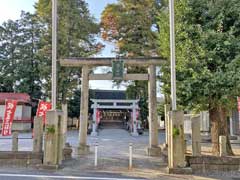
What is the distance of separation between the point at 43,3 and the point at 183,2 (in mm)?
25779

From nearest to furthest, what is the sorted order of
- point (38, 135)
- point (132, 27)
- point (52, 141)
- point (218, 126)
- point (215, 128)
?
point (52, 141) → point (38, 135) → point (218, 126) → point (215, 128) → point (132, 27)

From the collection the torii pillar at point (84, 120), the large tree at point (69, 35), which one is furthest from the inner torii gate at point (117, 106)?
the torii pillar at point (84, 120)

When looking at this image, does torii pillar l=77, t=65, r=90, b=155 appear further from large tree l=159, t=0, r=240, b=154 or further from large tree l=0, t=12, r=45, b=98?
large tree l=0, t=12, r=45, b=98

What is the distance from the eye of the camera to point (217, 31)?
38.2 ft

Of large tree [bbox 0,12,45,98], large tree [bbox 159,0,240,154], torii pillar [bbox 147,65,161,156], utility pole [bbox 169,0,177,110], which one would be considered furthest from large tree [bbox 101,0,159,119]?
utility pole [bbox 169,0,177,110]

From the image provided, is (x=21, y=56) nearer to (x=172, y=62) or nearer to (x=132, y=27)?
(x=132, y=27)

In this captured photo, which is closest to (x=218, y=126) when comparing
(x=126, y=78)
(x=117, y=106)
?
(x=126, y=78)

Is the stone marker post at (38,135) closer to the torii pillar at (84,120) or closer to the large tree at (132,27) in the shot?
the torii pillar at (84,120)

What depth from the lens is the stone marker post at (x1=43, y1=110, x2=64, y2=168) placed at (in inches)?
415

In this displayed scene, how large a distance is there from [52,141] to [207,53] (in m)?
6.54

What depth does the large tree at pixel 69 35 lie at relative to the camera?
109 ft

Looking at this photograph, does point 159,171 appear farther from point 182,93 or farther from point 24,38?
point 24,38

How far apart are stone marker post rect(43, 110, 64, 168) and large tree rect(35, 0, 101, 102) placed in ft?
73.5

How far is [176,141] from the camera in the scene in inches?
401
